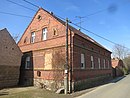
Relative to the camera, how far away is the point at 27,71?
74.1ft

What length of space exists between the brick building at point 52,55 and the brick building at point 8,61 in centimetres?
220

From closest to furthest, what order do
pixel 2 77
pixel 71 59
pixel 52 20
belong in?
pixel 71 59
pixel 2 77
pixel 52 20

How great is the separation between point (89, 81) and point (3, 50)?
11.7m

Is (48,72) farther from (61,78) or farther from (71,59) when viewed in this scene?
(71,59)

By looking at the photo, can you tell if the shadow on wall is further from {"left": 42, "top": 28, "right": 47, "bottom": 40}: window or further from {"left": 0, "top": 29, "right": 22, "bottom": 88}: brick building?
{"left": 42, "top": 28, "right": 47, "bottom": 40}: window

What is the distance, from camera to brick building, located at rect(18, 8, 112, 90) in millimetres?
17947

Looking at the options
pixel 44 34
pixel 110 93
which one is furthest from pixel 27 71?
pixel 110 93

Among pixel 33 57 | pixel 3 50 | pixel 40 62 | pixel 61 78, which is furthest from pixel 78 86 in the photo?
pixel 3 50

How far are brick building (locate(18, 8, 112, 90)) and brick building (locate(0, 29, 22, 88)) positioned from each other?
7.21ft

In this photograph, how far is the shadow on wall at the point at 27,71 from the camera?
21.9 metres

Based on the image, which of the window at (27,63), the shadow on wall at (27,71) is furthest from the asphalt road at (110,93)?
the window at (27,63)

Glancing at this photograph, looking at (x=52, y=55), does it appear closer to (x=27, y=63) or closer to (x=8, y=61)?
(x=8, y=61)

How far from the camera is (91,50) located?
23.2 m

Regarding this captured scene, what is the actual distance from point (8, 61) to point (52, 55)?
5.70 meters
